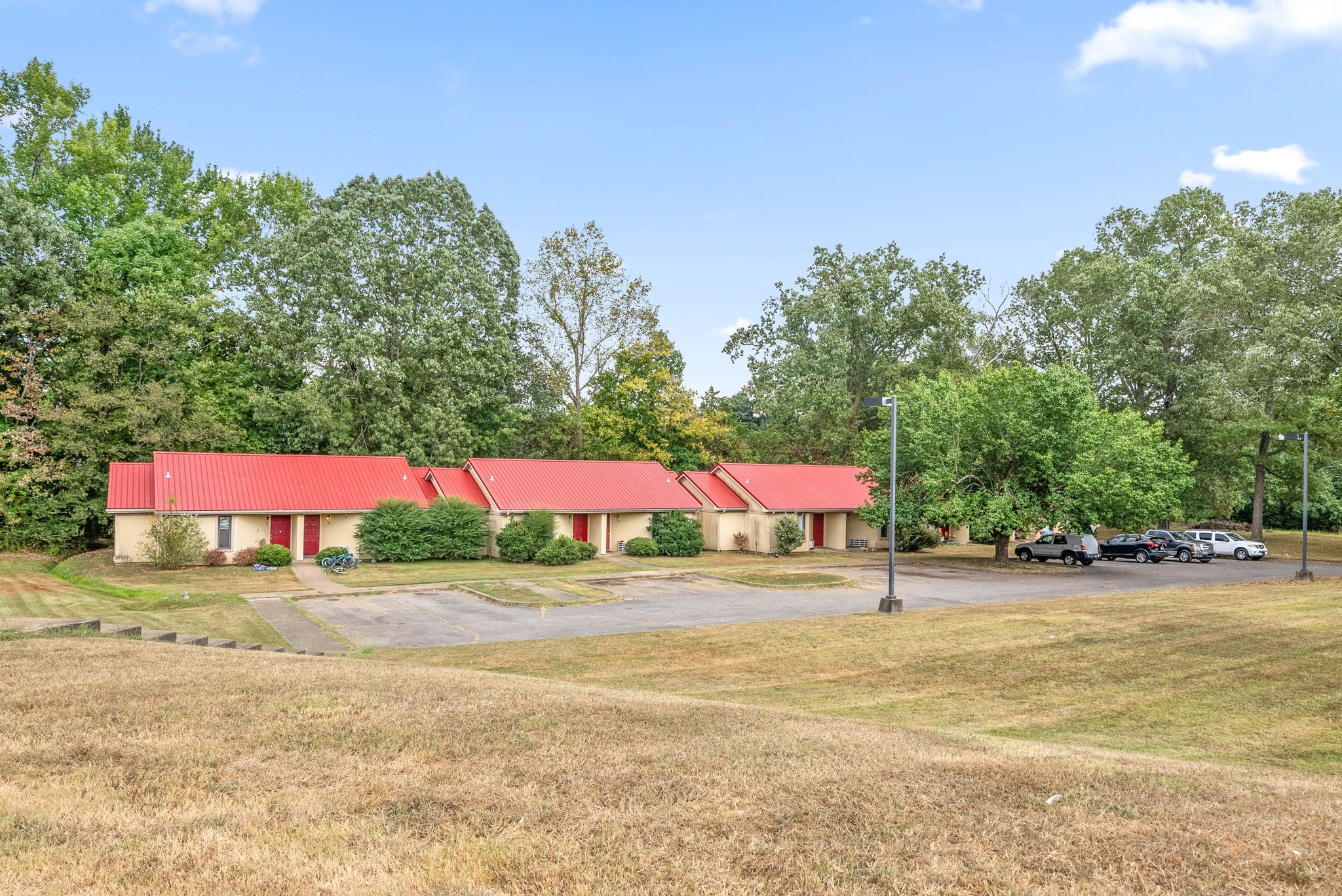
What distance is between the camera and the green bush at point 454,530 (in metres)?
37.4

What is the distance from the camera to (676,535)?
138 feet

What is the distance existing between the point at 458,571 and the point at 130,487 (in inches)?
554

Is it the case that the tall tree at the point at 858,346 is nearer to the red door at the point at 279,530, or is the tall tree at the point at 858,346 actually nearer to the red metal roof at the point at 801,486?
the red metal roof at the point at 801,486

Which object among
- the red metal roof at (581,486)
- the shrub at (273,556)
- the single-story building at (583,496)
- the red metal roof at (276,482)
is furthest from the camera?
the red metal roof at (581,486)

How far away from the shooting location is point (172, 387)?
131ft

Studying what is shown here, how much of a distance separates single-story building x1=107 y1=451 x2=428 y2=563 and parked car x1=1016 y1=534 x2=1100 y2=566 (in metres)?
28.7

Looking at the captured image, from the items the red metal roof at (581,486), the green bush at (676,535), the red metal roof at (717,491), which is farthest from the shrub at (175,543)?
the red metal roof at (717,491)

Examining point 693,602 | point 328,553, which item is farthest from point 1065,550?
point 328,553

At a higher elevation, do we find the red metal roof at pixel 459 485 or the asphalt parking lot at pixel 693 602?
the red metal roof at pixel 459 485

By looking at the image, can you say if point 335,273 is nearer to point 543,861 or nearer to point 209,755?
point 209,755

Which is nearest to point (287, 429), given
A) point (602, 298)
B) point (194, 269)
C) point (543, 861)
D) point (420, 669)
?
point (194, 269)


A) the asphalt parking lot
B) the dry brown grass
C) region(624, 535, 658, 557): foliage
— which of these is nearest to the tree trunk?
the asphalt parking lot

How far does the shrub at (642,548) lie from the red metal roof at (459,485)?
280 inches

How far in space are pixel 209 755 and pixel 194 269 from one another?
46.5m
